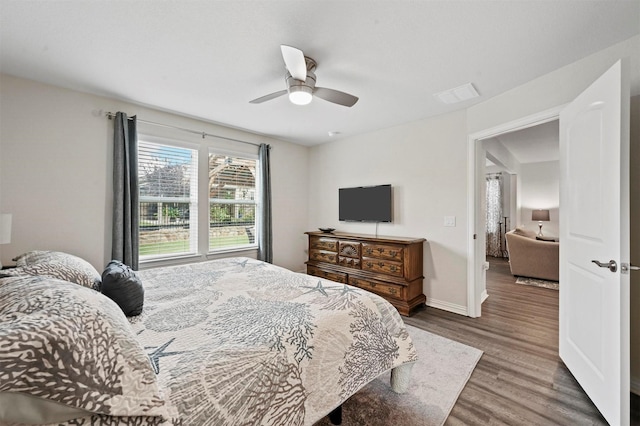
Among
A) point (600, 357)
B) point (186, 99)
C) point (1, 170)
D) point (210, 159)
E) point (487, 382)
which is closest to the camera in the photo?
point (600, 357)

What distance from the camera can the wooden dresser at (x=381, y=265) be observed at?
3271 millimetres

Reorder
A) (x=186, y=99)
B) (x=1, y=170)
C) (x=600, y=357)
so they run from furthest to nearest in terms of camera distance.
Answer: (x=186, y=99), (x=1, y=170), (x=600, y=357)

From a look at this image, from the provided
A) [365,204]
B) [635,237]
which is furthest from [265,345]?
[365,204]

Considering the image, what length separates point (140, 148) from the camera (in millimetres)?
3191

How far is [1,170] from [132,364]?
2.79 metres

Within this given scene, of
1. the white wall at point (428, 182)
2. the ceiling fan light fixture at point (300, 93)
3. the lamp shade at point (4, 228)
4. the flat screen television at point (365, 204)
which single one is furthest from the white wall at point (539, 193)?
the lamp shade at point (4, 228)

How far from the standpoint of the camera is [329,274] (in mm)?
4066

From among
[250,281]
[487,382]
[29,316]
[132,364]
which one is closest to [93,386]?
[132,364]

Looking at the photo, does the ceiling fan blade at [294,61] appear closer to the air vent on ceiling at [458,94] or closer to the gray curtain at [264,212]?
the air vent on ceiling at [458,94]

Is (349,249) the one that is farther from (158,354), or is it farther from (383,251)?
(158,354)

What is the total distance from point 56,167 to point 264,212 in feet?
7.76

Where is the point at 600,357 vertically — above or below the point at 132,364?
below

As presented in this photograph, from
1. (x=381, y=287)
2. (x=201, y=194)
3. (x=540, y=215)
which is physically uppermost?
(x=201, y=194)

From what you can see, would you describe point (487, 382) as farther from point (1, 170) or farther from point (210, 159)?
point (1, 170)
